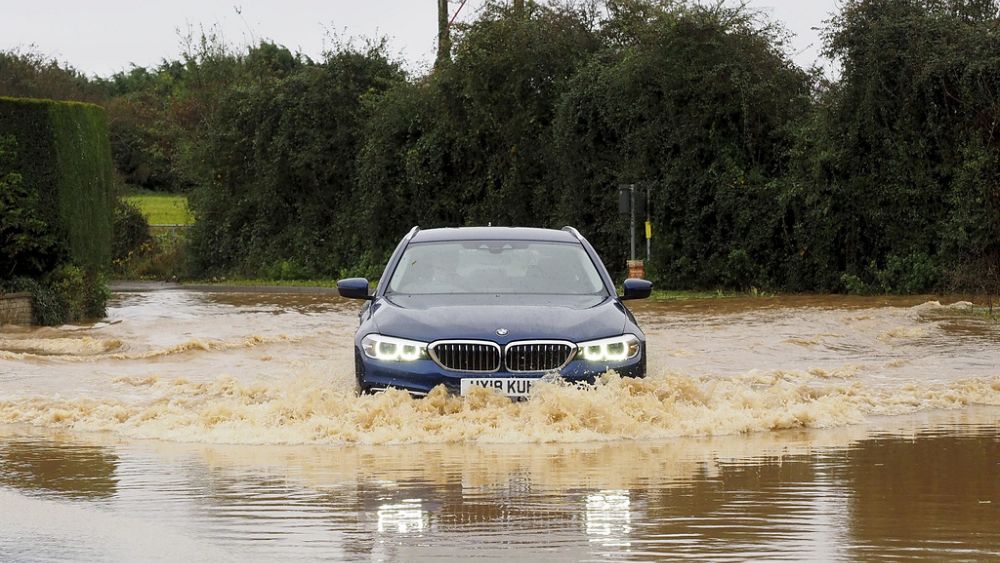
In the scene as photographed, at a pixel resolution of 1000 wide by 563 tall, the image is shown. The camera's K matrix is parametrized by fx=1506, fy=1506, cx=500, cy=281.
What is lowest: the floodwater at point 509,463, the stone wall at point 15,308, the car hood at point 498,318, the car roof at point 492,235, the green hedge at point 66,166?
the floodwater at point 509,463

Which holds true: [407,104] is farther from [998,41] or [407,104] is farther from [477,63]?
Result: [998,41]

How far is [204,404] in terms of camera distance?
12.6 metres

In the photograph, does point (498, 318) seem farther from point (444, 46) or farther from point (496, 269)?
point (444, 46)

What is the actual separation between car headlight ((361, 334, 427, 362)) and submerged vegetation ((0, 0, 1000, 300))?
18.7 m

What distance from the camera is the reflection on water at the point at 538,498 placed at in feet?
20.3

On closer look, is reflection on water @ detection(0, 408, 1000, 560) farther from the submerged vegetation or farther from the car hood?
the submerged vegetation

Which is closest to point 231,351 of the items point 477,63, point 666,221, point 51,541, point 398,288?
point 398,288

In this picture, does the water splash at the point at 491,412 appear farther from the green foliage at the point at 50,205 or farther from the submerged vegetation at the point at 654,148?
the submerged vegetation at the point at 654,148

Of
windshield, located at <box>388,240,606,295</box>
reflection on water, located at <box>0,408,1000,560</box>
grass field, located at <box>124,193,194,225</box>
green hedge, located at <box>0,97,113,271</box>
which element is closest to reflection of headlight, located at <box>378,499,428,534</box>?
reflection on water, located at <box>0,408,1000,560</box>

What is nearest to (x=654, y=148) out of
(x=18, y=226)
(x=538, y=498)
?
(x=18, y=226)

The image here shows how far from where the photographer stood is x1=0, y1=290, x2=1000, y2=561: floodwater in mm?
6324

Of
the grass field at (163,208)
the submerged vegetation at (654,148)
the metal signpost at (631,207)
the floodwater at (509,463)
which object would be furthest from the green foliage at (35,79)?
the floodwater at (509,463)

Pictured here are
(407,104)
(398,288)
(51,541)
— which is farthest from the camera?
(407,104)

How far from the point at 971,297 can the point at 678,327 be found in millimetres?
7097
